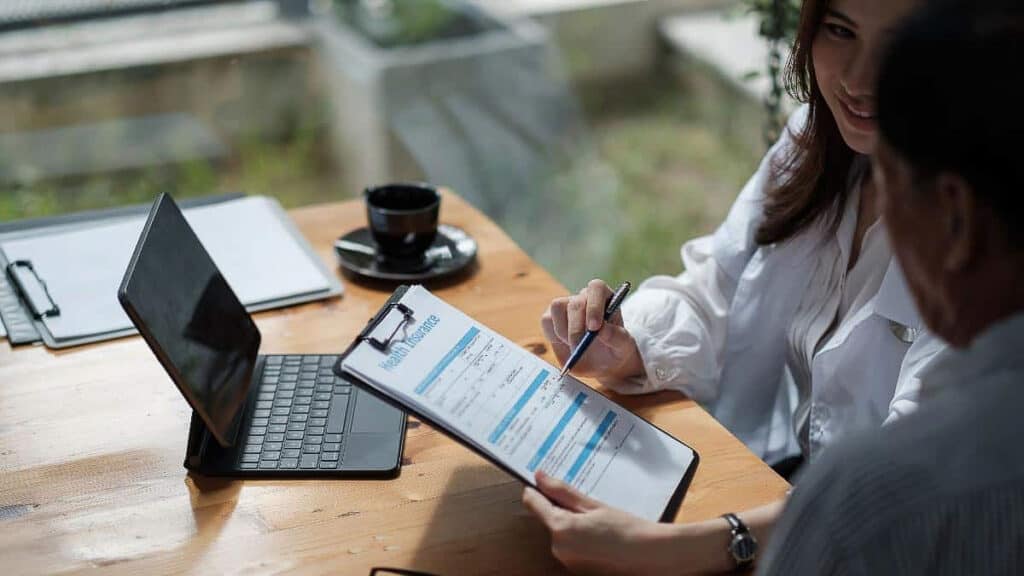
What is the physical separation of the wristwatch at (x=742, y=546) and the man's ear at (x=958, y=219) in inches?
12.7

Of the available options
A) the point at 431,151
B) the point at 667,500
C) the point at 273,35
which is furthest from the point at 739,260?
the point at 273,35

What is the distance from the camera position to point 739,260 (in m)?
1.36

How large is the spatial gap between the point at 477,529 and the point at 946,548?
401mm

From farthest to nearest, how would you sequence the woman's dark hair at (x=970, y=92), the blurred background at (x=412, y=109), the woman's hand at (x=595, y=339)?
the blurred background at (x=412, y=109)
the woman's hand at (x=595, y=339)
the woman's dark hair at (x=970, y=92)

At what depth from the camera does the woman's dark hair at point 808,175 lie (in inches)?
50.2

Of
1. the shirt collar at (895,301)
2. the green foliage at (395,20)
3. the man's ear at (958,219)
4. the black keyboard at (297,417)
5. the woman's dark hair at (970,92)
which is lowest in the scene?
the green foliage at (395,20)

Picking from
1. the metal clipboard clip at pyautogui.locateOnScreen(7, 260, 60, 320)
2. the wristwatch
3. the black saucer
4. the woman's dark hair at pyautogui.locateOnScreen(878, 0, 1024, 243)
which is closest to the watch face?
the wristwatch

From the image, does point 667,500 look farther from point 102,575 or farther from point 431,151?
point 431,151

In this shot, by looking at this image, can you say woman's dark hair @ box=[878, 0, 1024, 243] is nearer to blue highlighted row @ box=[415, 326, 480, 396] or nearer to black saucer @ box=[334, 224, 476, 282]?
blue highlighted row @ box=[415, 326, 480, 396]

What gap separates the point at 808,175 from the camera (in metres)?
1.29

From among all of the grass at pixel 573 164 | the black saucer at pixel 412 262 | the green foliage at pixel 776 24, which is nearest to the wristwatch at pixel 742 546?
the black saucer at pixel 412 262

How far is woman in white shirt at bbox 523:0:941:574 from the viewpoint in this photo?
1150 mm

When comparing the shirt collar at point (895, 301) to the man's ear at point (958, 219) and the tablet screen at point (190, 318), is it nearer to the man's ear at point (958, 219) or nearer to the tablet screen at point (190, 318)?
the man's ear at point (958, 219)

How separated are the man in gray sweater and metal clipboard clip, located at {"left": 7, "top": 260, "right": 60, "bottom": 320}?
91cm
